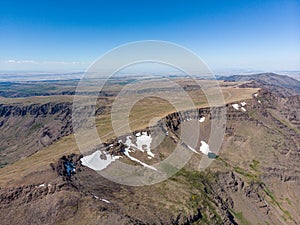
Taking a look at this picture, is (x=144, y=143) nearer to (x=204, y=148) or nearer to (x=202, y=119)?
(x=204, y=148)

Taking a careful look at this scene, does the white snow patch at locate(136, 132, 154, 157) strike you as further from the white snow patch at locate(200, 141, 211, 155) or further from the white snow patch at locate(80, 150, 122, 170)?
the white snow patch at locate(200, 141, 211, 155)

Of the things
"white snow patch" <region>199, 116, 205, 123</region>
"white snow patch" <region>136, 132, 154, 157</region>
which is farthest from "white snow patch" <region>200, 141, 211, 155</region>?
"white snow patch" <region>136, 132, 154, 157</region>

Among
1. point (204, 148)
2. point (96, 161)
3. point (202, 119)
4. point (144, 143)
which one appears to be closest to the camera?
point (96, 161)

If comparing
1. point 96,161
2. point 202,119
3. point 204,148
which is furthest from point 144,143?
point 202,119

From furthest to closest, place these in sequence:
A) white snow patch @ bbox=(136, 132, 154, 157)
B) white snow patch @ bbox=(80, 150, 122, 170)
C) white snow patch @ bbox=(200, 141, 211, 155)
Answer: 1. white snow patch @ bbox=(200, 141, 211, 155)
2. white snow patch @ bbox=(136, 132, 154, 157)
3. white snow patch @ bbox=(80, 150, 122, 170)

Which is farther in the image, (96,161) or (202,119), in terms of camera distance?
(202,119)

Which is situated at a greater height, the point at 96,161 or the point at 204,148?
the point at 96,161

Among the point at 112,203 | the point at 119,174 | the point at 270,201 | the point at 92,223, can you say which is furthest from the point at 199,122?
the point at 92,223

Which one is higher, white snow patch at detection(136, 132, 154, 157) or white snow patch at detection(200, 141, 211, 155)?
→ white snow patch at detection(136, 132, 154, 157)

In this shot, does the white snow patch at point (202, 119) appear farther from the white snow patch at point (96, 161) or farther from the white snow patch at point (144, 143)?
the white snow patch at point (96, 161)
